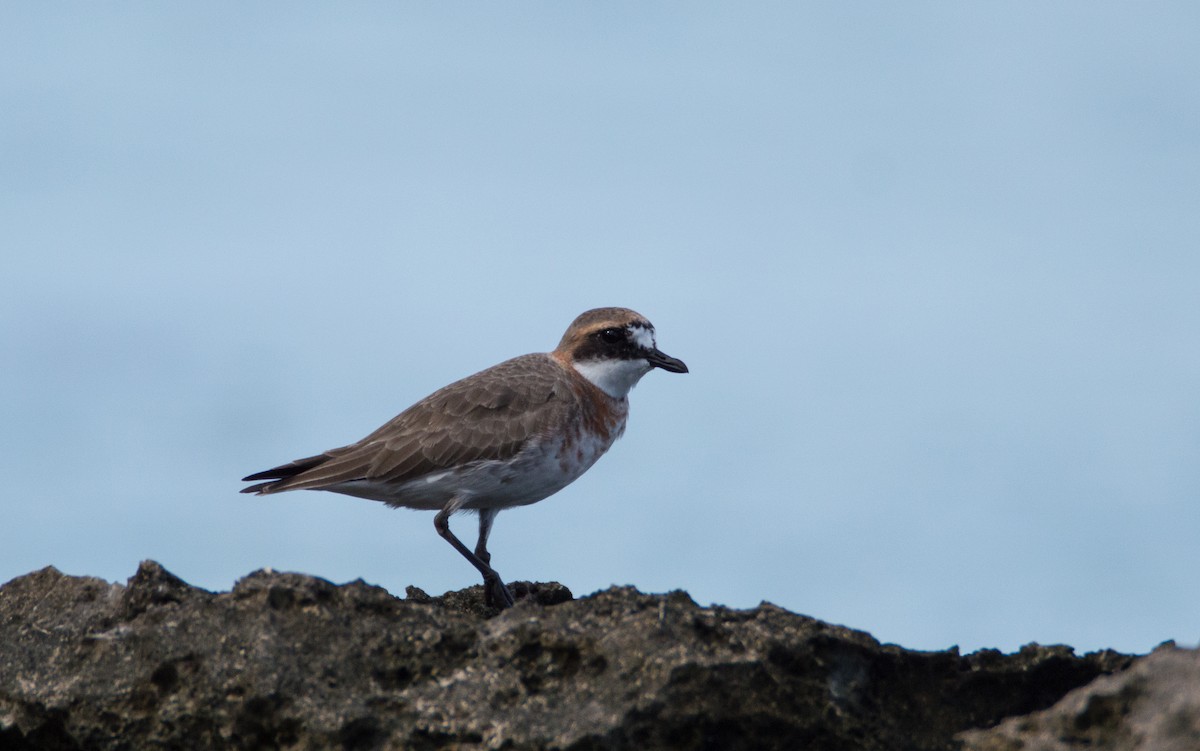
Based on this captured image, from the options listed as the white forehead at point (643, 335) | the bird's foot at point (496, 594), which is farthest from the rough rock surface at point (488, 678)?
the white forehead at point (643, 335)

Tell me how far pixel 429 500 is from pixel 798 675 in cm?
623

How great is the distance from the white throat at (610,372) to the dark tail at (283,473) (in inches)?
112

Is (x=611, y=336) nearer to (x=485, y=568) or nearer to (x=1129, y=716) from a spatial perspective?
(x=485, y=568)

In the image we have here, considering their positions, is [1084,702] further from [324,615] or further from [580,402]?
[580,402]

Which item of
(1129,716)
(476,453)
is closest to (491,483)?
(476,453)

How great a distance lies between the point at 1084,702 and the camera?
610 centimetres

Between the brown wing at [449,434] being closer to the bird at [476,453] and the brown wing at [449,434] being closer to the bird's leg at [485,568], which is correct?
the bird at [476,453]

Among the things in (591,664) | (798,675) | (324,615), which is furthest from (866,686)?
(324,615)

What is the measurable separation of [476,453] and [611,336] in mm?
2278

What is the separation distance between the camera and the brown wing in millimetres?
12695

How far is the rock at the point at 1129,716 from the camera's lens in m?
5.66

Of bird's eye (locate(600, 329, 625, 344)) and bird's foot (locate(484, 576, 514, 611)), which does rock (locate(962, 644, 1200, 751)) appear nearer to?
bird's foot (locate(484, 576, 514, 611))

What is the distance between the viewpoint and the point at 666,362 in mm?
14398

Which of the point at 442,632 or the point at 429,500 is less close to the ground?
the point at 429,500
